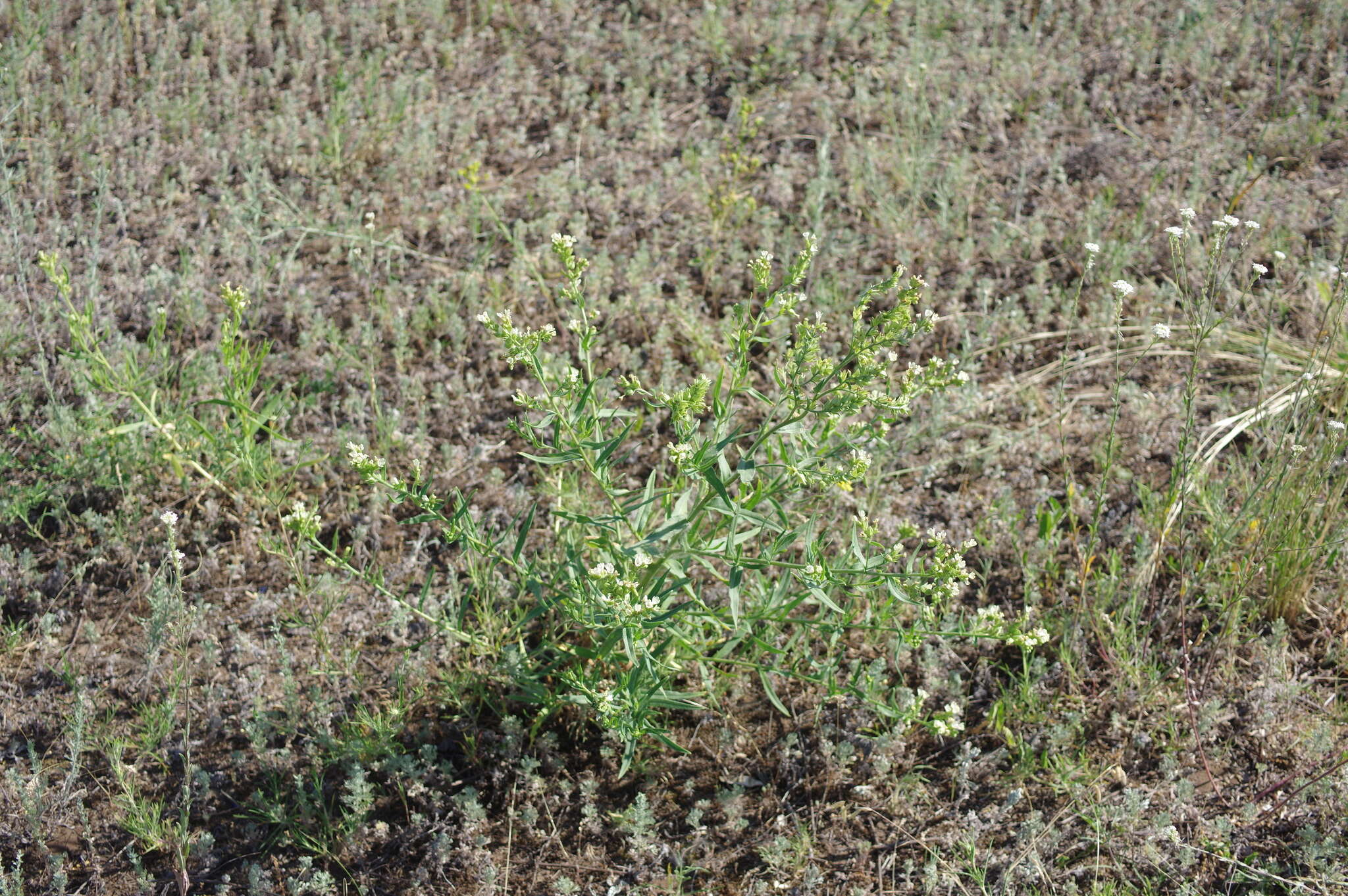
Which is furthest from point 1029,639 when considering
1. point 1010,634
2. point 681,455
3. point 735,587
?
point 681,455

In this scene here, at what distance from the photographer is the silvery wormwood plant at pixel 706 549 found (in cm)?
264

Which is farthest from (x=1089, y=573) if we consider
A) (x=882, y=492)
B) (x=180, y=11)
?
(x=180, y=11)

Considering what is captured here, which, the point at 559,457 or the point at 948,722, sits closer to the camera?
the point at 559,457

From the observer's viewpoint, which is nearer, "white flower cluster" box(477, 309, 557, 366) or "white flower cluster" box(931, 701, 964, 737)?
"white flower cluster" box(477, 309, 557, 366)

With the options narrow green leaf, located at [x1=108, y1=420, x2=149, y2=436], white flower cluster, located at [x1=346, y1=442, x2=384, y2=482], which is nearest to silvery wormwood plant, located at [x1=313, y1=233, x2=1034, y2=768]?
white flower cluster, located at [x1=346, y1=442, x2=384, y2=482]

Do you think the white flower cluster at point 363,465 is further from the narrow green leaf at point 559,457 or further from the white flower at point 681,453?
the white flower at point 681,453

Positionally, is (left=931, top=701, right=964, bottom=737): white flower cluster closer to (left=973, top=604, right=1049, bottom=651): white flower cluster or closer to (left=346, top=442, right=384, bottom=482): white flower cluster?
(left=973, top=604, right=1049, bottom=651): white flower cluster

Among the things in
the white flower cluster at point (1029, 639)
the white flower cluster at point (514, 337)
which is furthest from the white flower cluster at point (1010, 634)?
the white flower cluster at point (514, 337)

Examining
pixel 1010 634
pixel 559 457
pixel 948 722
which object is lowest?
pixel 948 722

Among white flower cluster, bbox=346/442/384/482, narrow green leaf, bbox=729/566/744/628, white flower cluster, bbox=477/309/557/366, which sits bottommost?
narrow green leaf, bbox=729/566/744/628

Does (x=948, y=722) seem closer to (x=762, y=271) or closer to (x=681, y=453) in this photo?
(x=681, y=453)

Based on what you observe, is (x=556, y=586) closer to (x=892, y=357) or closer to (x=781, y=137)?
(x=892, y=357)

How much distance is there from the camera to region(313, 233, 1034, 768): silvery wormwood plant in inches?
104

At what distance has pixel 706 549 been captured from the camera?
283 centimetres
